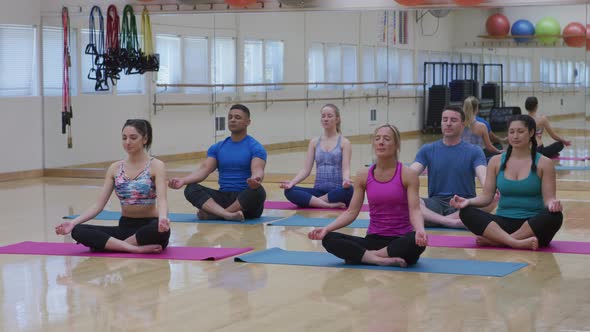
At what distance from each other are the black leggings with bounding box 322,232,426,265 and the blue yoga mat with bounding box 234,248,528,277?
5cm

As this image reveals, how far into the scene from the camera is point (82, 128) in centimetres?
1153

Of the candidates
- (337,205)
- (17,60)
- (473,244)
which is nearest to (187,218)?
(337,205)

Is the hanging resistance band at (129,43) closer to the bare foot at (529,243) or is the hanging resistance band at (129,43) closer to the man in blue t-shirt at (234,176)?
the man in blue t-shirt at (234,176)

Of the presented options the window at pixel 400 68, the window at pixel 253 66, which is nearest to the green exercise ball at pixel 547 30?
the window at pixel 400 68

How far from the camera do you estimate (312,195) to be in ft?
27.1

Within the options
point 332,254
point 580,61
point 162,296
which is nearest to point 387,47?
point 580,61

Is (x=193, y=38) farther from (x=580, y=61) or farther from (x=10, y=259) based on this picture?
(x=10, y=259)

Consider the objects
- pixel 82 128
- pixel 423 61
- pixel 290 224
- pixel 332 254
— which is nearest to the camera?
pixel 332 254

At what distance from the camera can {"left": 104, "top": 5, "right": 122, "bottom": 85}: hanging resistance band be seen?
10.6 metres

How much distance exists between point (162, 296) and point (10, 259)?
1.50 metres

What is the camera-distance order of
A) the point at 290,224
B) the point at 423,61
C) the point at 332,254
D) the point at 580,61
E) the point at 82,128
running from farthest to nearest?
the point at 82,128 < the point at 423,61 < the point at 580,61 < the point at 290,224 < the point at 332,254

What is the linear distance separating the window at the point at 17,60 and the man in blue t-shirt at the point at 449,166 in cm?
581

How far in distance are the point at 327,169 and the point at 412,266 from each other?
2.93 meters

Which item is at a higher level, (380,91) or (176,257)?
(380,91)
